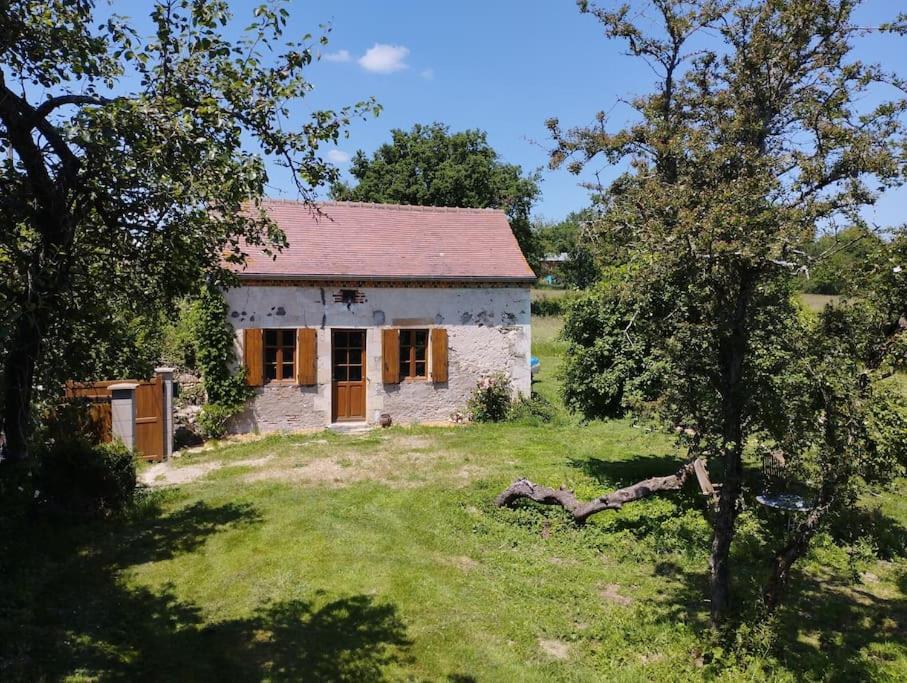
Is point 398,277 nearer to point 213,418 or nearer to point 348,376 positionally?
point 348,376

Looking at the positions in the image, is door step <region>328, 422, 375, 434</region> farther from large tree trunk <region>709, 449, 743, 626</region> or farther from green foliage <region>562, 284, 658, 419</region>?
large tree trunk <region>709, 449, 743, 626</region>

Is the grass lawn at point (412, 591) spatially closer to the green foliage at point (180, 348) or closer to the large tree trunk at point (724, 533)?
the large tree trunk at point (724, 533)

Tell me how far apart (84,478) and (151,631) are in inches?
124

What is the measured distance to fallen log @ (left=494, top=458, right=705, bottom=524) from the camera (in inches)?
306

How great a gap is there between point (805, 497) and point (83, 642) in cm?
832

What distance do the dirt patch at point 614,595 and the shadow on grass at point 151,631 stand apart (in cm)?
208

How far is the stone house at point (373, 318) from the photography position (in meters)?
13.1

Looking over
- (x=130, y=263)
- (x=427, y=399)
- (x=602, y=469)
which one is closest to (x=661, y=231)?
(x=130, y=263)

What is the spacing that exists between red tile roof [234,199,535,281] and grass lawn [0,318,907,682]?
537cm

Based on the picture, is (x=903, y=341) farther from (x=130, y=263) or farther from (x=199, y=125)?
(x=130, y=263)

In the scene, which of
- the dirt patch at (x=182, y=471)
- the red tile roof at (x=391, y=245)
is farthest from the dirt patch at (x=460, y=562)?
the red tile roof at (x=391, y=245)

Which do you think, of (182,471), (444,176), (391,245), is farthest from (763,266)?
(444,176)

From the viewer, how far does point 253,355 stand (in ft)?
42.0

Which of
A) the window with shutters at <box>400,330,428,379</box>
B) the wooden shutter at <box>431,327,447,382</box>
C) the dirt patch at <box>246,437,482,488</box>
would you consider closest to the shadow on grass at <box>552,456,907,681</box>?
the dirt patch at <box>246,437,482,488</box>
